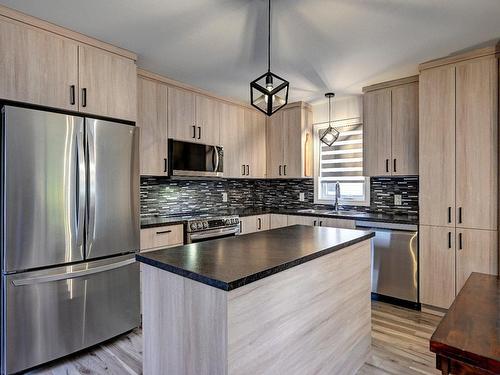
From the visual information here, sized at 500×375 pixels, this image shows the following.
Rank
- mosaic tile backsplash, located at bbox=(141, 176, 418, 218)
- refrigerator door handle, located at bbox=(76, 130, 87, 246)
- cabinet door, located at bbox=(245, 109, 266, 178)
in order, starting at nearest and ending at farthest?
refrigerator door handle, located at bbox=(76, 130, 87, 246) < mosaic tile backsplash, located at bbox=(141, 176, 418, 218) < cabinet door, located at bbox=(245, 109, 266, 178)

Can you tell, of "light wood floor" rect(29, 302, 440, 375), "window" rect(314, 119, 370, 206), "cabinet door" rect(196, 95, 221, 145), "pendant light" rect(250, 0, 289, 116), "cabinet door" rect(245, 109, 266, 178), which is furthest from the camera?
"cabinet door" rect(245, 109, 266, 178)

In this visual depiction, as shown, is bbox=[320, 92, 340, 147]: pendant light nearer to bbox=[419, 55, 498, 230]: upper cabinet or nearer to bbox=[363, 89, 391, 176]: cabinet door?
bbox=[363, 89, 391, 176]: cabinet door

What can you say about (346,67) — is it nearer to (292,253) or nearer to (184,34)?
(184,34)

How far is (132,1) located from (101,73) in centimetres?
79

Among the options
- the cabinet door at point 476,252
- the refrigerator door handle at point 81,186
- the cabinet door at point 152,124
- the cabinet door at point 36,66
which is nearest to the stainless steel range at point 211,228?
the cabinet door at point 152,124

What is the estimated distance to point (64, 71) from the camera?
2346 millimetres

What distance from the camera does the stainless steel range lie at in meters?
3.30

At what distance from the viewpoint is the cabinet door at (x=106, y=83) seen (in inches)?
96.9

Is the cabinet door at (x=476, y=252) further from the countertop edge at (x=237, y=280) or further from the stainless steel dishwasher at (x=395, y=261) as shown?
the countertop edge at (x=237, y=280)

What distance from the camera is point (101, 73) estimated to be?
8.40ft

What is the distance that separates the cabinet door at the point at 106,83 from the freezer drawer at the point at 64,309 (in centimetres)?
127

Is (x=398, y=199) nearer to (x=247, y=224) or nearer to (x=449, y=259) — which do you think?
(x=449, y=259)

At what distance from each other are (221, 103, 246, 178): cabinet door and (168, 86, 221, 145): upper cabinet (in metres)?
0.14

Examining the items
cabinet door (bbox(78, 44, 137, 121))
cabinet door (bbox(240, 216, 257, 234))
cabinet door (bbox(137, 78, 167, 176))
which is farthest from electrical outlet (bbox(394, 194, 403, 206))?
cabinet door (bbox(78, 44, 137, 121))
